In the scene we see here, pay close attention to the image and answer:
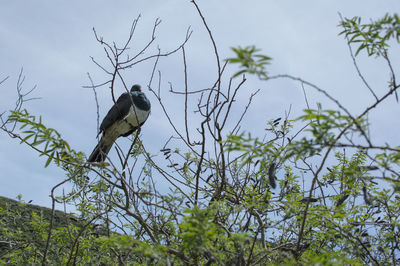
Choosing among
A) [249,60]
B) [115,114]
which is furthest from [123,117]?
[249,60]

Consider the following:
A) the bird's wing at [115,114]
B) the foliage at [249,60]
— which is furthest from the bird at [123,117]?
the foliage at [249,60]

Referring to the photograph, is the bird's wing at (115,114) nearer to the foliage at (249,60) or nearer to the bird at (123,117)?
the bird at (123,117)

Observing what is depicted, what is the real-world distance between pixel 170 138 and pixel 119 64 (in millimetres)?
741

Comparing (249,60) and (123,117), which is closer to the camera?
(249,60)

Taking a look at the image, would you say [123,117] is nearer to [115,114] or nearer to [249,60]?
[115,114]

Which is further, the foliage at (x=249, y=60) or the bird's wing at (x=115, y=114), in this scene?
the bird's wing at (x=115, y=114)

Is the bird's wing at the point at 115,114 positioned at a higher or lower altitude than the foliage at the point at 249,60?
higher

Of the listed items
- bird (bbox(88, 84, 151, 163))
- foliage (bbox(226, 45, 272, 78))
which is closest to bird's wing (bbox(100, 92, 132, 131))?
bird (bbox(88, 84, 151, 163))

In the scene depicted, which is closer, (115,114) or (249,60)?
(249,60)

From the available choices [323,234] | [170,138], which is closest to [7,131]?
[170,138]

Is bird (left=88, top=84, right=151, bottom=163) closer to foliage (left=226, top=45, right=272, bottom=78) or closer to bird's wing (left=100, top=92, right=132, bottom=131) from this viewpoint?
bird's wing (left=100, top=92, right=132, bottom=131)

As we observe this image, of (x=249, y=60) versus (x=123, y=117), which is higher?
(x=123, y=117)

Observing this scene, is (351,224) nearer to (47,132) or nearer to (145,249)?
(145,249)

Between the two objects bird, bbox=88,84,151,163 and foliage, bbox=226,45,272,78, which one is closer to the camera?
foliage, bbox=226,45,272,78
